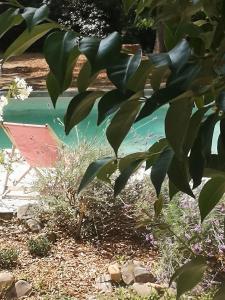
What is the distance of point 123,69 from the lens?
464mm

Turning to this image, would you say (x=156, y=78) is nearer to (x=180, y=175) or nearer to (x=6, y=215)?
(x=180, y=175)

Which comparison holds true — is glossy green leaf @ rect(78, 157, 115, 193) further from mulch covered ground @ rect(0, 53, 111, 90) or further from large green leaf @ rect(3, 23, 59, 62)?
mulch covered ground @ rect(0, 53, 111, 90)

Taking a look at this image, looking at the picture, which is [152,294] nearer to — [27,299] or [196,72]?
[27,299]

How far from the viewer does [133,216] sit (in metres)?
4.13

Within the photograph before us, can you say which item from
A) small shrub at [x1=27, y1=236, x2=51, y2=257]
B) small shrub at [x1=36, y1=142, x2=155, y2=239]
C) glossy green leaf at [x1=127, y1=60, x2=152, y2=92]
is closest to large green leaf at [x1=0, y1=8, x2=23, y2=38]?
glossy green leaf at [x1=127, y1=60, x2=152, y2=92]

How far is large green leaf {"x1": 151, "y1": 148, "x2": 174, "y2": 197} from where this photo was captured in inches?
21.2

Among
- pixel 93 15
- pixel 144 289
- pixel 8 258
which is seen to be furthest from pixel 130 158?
pixel 93 15

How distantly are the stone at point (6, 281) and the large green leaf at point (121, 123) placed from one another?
283 cm

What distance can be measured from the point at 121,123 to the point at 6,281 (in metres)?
2.86

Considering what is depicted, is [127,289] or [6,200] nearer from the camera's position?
[127,289]

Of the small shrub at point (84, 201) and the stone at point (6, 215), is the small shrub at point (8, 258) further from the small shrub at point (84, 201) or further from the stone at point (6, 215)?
the stone at point (6, 215)

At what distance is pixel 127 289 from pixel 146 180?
104 centimetres

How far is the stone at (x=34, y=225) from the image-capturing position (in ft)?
13.5

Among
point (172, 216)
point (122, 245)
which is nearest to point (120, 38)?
point (172, 216)
